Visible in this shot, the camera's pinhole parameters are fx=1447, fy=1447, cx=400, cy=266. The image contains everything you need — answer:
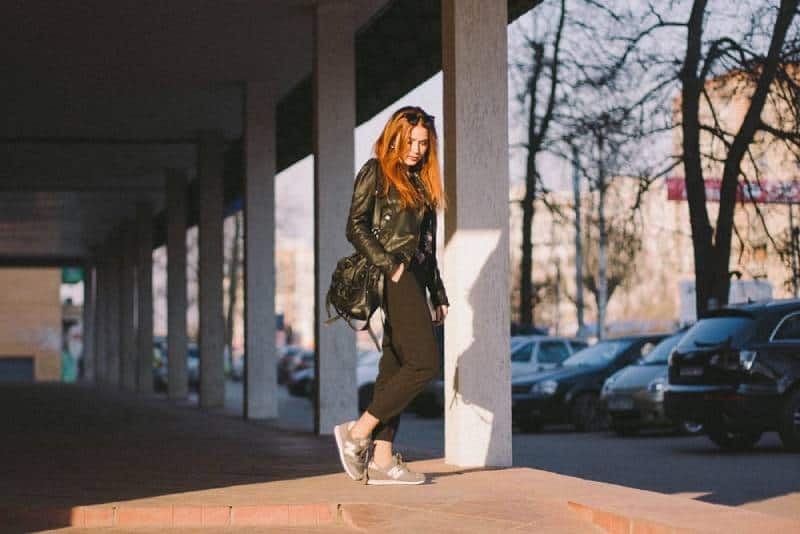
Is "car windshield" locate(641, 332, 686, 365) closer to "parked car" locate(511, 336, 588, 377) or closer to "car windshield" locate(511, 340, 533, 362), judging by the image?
"parked car" locate(511, 336, 588, 377)

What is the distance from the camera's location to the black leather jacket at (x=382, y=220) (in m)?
7.86

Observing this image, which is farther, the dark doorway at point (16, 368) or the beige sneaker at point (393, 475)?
the dark doorway at point (16, 368)

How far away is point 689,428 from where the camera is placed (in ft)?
62.7

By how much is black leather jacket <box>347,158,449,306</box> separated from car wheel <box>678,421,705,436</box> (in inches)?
460

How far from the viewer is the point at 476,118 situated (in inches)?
396

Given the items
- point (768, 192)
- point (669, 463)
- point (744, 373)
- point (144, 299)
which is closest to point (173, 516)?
point (669, 463)

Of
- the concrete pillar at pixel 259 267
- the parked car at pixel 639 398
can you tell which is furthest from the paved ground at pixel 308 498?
the concrete pillar at pixel 259 267

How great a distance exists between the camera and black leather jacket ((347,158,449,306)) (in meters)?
7.86

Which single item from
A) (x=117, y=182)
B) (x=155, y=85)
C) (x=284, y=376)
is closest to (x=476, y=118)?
(x=155, y=85)

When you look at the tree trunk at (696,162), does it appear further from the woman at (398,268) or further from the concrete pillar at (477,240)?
the woman at (398,268)

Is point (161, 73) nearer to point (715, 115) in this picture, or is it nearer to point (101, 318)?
point (715, 115)

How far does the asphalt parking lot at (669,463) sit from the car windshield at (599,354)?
1.23 meters

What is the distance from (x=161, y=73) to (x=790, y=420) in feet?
36.5

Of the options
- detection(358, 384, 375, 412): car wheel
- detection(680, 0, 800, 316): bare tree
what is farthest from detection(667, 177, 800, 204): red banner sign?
detection(358, 384, 375, 412): car wheel
